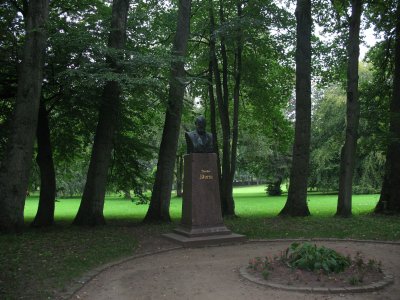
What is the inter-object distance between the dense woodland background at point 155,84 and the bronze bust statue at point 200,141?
5.15 feet

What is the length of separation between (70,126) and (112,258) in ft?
26.2

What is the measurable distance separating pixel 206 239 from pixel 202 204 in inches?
37.5

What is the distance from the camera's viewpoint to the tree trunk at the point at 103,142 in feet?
43.9

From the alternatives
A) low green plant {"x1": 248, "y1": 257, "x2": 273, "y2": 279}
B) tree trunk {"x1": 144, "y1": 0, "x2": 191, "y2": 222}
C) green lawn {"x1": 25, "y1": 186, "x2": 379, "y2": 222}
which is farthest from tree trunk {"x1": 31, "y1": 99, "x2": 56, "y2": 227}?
low green plant {"x1": 248, "y1": 257, "x2": 273, "y2": 279}

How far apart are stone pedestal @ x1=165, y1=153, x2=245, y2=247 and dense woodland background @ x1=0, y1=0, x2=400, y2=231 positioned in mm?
2336

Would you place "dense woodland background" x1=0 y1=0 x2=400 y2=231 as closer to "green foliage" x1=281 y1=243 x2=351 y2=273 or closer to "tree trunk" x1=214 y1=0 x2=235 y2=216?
"tree trunk" x1=214 y1=0 x2=235 y2=216

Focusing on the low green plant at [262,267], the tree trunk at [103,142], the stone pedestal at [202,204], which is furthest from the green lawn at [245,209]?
the low green plant at [262,267]

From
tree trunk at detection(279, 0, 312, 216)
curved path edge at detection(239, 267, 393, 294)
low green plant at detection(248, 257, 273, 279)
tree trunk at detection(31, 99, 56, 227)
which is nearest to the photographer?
curved path edge at detection(239, 267, 393, 294)

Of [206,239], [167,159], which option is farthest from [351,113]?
[206,239]

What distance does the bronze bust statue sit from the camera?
11.2m

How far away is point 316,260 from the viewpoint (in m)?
6.86

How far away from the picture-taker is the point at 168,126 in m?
15.0

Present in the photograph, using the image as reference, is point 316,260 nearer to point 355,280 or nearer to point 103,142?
point 355,280

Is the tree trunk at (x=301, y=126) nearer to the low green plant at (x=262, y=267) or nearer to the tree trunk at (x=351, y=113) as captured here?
the tree trunk at (x=351, y=113)
